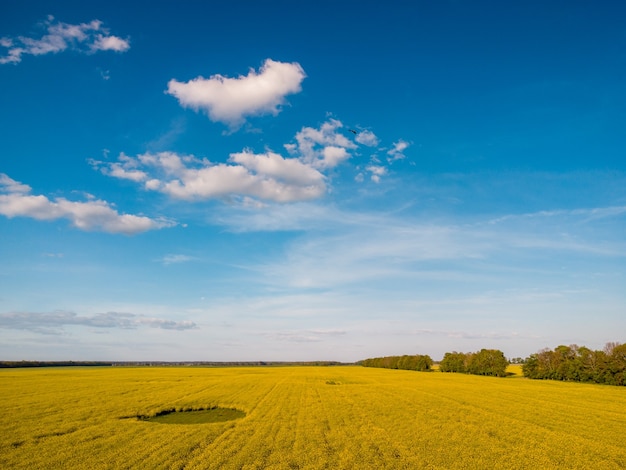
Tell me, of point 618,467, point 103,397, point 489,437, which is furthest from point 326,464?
point 103,397

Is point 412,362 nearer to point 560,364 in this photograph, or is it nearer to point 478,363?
point 478,363

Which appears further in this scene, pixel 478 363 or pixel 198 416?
pixel 478 363

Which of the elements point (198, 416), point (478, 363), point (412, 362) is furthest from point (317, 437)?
point (412, 362)

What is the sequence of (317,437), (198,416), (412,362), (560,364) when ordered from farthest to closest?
1. (412,362)
2. (560,364)
3. (198,416)
4. (317,437)

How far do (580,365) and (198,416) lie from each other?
343 ft

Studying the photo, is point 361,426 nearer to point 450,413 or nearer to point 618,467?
point 450,413

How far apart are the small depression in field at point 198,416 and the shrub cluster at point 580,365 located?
9101cm

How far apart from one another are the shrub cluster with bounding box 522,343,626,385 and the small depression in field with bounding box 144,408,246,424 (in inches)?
3583

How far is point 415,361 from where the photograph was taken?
17488 cm

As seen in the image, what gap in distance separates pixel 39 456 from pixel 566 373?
120m

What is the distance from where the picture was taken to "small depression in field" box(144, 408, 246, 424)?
102 feet

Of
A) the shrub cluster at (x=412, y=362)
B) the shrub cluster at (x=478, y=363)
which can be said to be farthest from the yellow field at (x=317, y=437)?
the shrub cluster at (x=412, y=362)

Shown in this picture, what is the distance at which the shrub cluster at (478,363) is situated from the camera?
130 meters

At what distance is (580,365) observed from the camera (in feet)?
329
